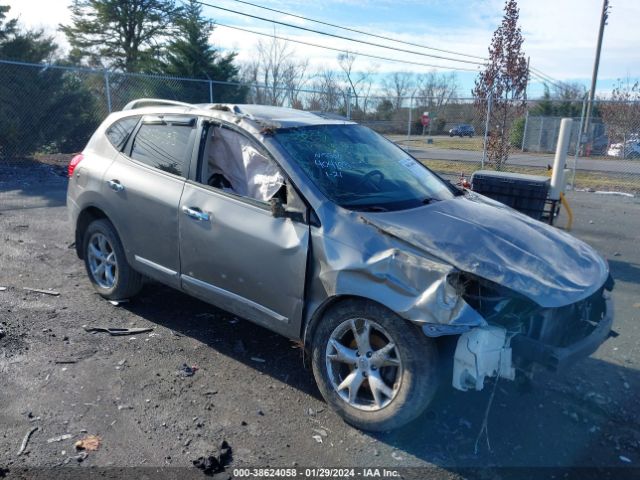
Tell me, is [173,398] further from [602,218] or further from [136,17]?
[136,17]

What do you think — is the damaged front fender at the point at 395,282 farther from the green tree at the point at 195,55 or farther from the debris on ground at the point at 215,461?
the green tree at the point at 195,55

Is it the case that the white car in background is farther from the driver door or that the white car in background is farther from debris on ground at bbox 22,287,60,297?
debris on ground at bbox 22,287,60,297

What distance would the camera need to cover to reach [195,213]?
12.8 ft

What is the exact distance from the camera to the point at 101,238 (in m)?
4.84

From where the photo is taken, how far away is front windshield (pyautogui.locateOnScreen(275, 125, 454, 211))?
3615 mm

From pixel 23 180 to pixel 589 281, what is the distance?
1152 centimetres

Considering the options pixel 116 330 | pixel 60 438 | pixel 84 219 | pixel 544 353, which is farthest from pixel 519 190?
pixel 60 438

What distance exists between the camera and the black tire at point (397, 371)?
9.55 feet

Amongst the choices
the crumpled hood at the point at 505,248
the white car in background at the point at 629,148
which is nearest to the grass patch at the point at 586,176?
the white car in background at the point at 629,148

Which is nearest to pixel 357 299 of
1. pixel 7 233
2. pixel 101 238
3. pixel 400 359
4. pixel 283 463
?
pixel 400 359

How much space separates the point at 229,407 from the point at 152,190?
1856 mm

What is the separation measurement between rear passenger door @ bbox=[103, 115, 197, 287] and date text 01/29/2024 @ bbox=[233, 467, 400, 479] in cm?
177

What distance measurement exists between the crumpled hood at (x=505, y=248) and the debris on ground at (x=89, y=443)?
79.5 inches

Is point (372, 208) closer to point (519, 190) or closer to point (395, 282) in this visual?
point (395, 282)
